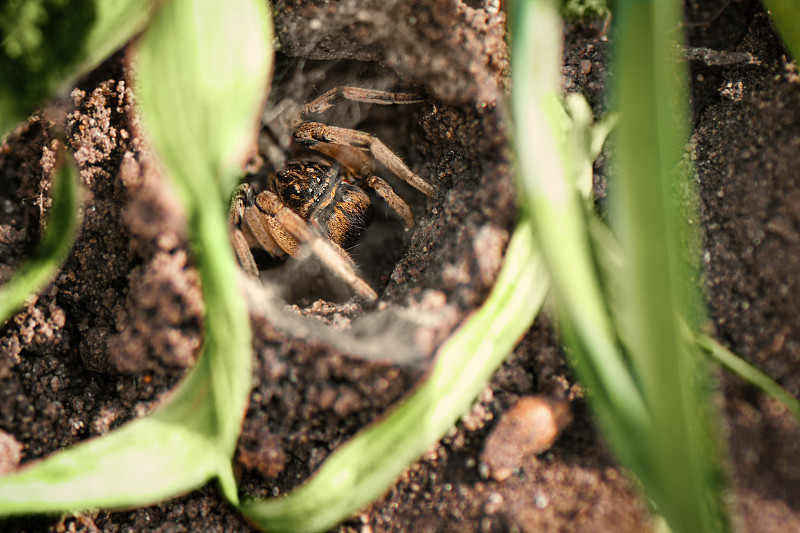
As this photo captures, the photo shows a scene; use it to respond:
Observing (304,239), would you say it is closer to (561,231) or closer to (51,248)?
(51,248)

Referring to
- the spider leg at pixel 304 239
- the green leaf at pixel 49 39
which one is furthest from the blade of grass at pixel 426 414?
the green leaf at pixel 49 39

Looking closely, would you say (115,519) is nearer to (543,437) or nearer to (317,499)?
(317,499)

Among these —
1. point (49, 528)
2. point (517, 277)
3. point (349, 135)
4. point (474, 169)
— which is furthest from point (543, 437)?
point (349, 135)

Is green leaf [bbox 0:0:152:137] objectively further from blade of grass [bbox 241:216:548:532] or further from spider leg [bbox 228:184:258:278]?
blade of grass [bbox 241:216:548:532]

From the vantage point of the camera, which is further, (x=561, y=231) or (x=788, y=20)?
(x=788, y=20)

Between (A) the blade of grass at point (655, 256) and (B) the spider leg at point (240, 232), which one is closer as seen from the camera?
(A) the blade of grass at point (655, 256)

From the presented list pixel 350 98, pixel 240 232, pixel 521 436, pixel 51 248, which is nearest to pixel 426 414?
pixel 521 436

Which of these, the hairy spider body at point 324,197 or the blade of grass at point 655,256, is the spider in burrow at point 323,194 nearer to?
the hairy spider body at point 324,197
